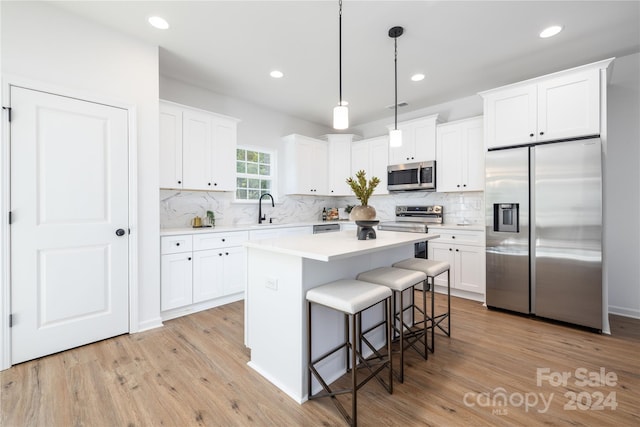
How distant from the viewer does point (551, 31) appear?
2.56 meters

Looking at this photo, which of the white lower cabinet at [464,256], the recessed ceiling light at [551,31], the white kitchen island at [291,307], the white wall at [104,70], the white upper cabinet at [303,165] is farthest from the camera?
the white upper cabinet at [303,165]

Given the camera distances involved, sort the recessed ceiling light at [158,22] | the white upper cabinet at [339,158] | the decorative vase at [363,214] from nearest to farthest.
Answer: the decorative vase at [363,214] < the recessed ceiling light at [158,22] < the white upper cabinet at [339,158]

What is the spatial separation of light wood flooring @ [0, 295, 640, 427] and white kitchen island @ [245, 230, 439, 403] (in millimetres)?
154

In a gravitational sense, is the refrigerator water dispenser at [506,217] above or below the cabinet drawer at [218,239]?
above

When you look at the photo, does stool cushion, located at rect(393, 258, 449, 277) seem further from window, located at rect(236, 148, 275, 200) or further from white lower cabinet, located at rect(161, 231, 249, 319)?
window, located at rect(236, 148, 275, 200)

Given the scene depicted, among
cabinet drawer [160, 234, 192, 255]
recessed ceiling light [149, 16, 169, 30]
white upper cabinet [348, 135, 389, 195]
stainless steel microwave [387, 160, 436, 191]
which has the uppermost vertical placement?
recessed ceiling light [149, 16, 169, 30]

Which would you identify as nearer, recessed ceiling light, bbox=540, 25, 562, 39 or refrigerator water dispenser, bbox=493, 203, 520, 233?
recessed ceiling light, bbox=540, 25, 562, 39

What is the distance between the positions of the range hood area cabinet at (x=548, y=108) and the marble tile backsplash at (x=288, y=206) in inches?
46.1

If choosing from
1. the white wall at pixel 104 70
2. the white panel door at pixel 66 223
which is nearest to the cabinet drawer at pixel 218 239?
the white wall at pixel 104 70

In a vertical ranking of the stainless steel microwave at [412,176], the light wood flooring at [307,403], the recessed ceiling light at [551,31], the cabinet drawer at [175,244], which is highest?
the recessed ceiling light at [551,31]

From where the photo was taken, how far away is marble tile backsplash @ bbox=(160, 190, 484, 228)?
366 centimetres

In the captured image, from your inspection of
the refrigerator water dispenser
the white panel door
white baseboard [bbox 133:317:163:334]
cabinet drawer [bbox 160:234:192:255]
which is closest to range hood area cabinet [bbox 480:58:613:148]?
the refrigerator water dispenser

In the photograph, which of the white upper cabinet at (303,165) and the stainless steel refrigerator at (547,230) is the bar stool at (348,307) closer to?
the stainless steel refrigerator at (547,230)

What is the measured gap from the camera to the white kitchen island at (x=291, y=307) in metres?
1.77
